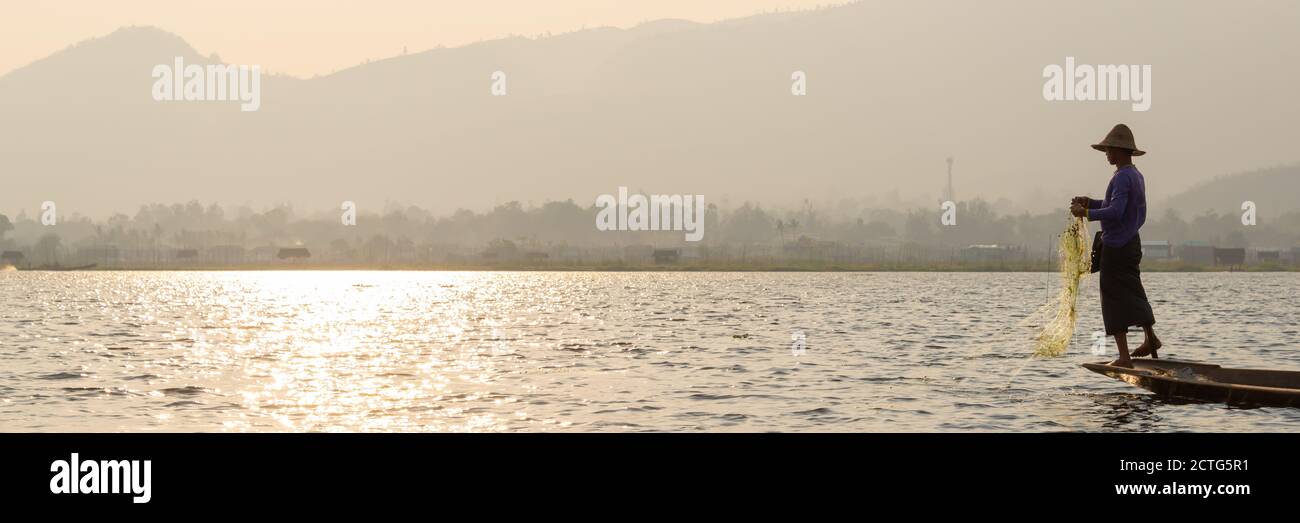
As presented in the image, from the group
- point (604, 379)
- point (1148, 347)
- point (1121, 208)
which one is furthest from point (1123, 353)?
point (604, 379)

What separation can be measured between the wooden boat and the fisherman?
4.19 feet

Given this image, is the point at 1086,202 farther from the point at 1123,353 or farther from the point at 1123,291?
the point at 1123,353

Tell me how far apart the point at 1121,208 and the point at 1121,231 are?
0.50m

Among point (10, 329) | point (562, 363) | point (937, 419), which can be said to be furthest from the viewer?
point (10, 329)

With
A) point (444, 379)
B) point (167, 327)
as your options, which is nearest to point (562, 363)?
point (444, 379)

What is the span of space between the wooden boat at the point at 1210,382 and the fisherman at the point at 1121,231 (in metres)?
1.28

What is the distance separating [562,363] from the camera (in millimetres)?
36312

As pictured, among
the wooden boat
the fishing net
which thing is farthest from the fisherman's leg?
the fishing net

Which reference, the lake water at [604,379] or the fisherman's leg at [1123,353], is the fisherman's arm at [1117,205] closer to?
the fisherman's leg at [1123,353]

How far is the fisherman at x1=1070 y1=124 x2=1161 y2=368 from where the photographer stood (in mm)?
20016

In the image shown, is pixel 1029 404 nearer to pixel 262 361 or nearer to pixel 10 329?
pixel 262 361

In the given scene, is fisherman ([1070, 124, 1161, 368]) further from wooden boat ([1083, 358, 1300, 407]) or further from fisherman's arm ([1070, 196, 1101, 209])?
wooden boat ([1083, 358, 1300, 407])

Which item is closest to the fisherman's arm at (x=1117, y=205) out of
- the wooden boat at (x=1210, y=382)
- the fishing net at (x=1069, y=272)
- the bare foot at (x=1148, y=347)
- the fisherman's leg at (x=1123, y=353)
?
the fishing net at (x=1069, y=272)
